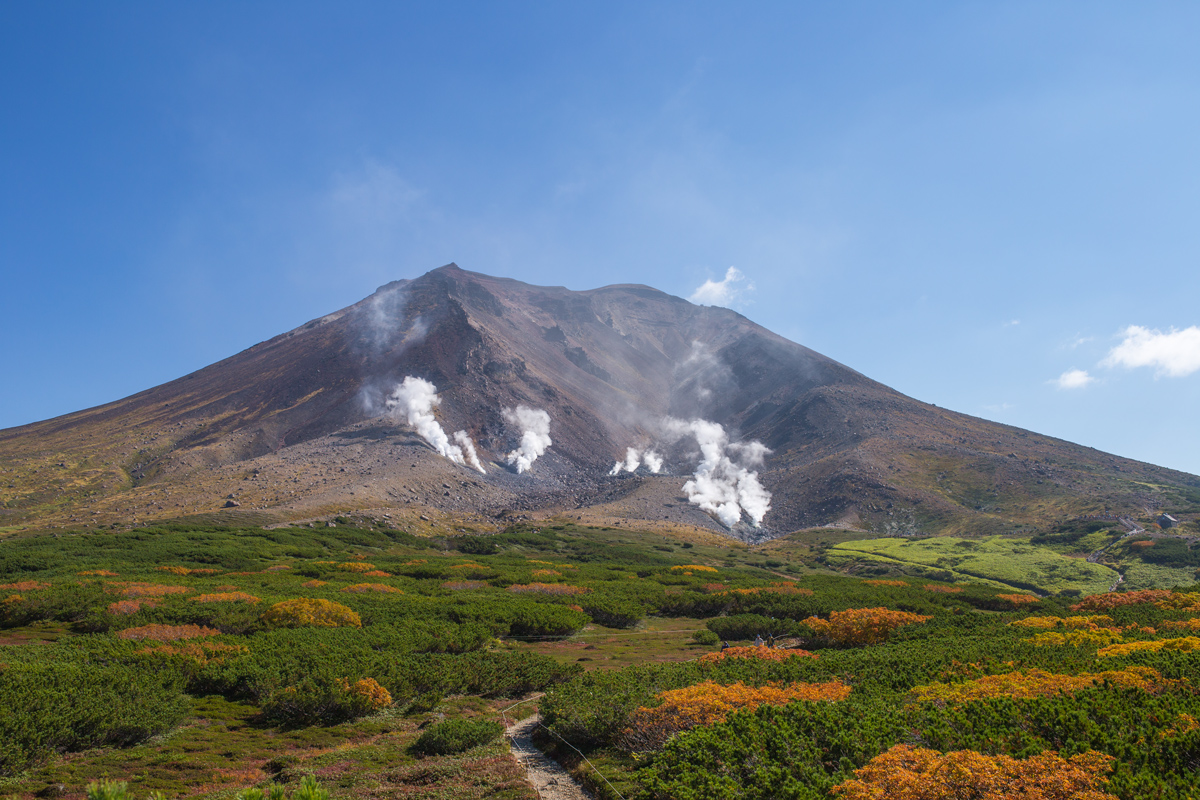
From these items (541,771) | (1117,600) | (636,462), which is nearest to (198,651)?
(541,771)

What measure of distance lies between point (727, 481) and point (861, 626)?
90.1 m

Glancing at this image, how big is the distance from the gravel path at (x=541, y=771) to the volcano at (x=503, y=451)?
55557mm

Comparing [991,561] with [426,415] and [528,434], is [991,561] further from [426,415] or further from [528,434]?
[426,415]

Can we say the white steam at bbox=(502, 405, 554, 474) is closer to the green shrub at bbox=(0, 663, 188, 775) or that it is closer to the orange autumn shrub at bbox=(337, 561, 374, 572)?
the orange autumn shrub at bbox=(337, 561, 374, 572)

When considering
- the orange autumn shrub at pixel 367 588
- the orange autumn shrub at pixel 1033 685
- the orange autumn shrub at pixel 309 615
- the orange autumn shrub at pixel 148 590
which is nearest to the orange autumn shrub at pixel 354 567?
the orange autumn shrub at pixel 367 588

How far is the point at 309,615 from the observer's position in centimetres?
1975

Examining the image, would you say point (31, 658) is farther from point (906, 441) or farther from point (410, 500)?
point (906, 441)

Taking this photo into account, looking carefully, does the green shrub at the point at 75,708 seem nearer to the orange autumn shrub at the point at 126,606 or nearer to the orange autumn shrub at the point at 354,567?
the orange autumn shrub at the point at 126,606

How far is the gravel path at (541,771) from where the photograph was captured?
9562mm

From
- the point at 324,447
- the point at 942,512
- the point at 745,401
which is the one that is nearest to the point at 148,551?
the point at 324,447

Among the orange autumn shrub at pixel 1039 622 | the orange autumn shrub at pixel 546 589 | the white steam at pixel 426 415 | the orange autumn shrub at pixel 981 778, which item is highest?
the white steam at pixel 426 415

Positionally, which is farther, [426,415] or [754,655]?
[426,415]

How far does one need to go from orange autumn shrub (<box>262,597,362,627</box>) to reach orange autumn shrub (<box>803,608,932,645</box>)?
17.4 m

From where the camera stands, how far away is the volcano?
76.8 meters
